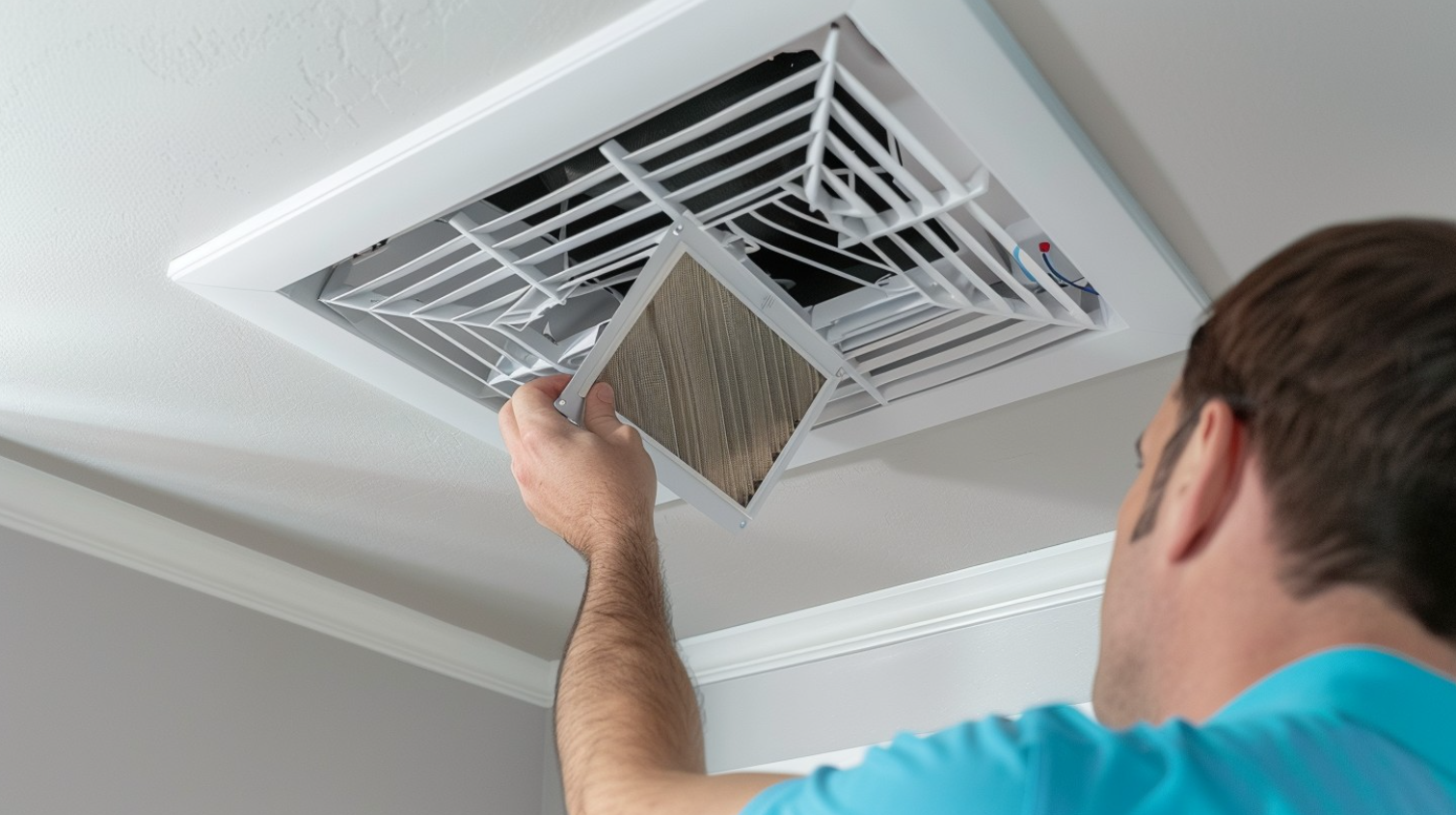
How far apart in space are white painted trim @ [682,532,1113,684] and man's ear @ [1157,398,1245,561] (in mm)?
1302

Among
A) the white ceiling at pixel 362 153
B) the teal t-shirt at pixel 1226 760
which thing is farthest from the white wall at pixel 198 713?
the teal t-shirt at pixel 1226 760

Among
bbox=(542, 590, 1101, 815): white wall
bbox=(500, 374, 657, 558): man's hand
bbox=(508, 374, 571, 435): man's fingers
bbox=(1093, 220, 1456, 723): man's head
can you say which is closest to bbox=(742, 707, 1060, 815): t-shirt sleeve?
bbox=(1093, 220, 1456, 723): man's head

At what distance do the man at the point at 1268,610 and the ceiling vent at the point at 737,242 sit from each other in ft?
1.33

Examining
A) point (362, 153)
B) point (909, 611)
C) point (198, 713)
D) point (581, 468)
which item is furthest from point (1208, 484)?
point (198, 713)

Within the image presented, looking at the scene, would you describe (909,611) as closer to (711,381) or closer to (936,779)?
(711,381)

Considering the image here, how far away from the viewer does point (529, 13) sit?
0.86 meters

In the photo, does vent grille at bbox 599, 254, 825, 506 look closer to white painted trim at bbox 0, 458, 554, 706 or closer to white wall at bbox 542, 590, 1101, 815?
white wall at bbox 542, 590, 1101, 815

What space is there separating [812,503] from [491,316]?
24.2 inches

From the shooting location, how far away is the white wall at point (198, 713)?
1521mm

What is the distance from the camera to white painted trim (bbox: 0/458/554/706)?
1.57 metres

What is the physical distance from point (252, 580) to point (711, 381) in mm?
1048

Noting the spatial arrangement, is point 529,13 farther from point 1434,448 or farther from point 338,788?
point 338,788

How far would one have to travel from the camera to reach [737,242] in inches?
41.4

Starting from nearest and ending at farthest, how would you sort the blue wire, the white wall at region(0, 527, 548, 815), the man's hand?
the man's hand → the blue wire → the white wall at region(0, 527, 548, 815)
